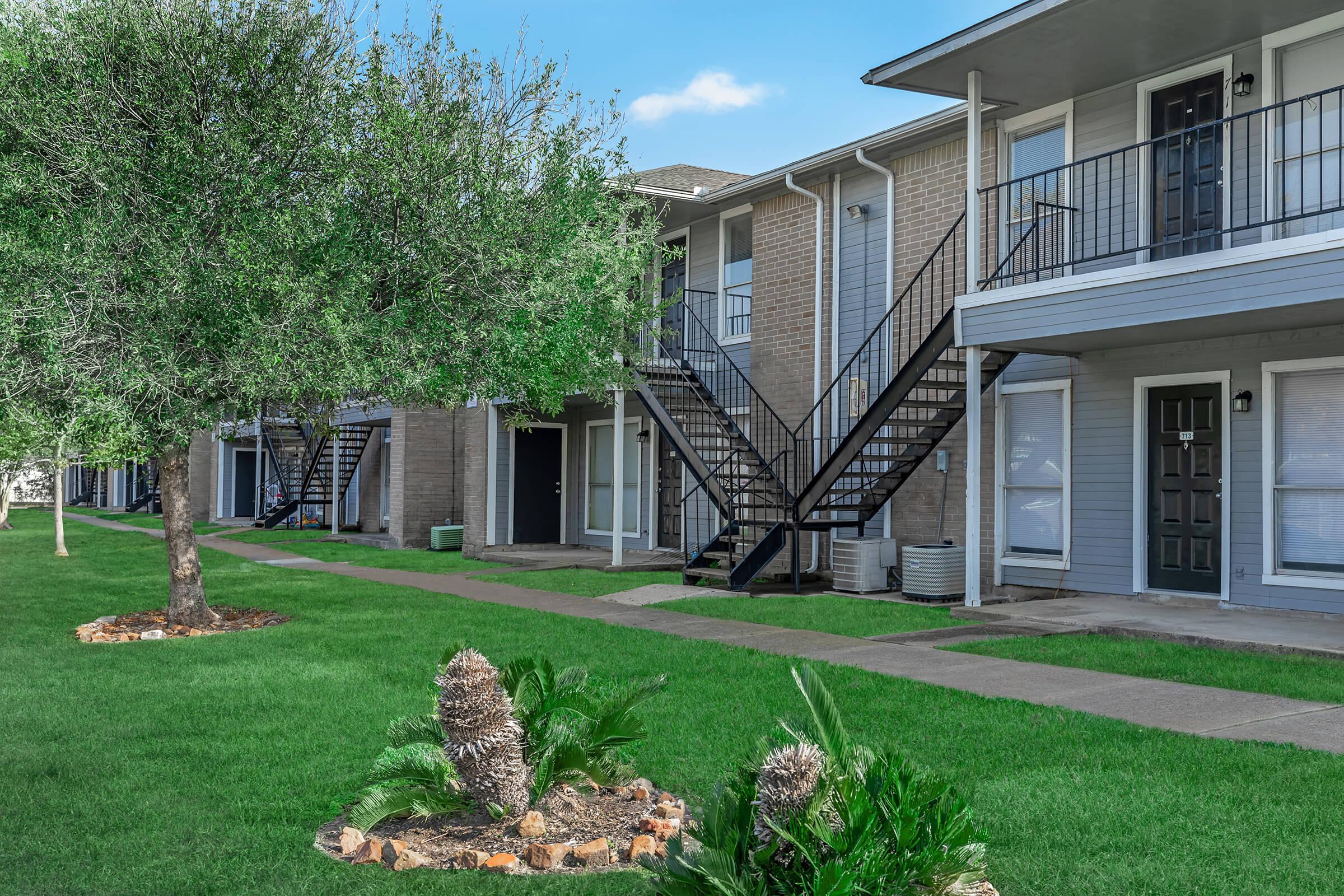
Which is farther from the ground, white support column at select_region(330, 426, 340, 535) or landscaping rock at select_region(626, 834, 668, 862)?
white support column at select_region(330, 426, 340, 535)

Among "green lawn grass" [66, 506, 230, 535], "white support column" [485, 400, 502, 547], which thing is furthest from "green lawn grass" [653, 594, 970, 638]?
"green lawn grass" [66, 506, 230, 535]

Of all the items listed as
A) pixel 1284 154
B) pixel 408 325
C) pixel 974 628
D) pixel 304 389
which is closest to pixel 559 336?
pixel 408 325

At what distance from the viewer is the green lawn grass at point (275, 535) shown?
25.0 m

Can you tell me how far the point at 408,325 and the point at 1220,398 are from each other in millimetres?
7459

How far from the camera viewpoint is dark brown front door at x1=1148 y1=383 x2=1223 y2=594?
35.4 ft

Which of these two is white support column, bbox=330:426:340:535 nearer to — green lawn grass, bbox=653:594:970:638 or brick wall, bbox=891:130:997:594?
green lawn grass, bbox=653:594:970:638

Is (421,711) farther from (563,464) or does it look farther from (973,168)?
(563,464)

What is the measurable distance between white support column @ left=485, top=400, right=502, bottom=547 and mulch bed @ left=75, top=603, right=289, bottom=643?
8.53 meters

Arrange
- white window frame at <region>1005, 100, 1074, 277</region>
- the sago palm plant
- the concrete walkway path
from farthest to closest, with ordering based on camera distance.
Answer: white window frame at <region>1005, 100, 1074, 277</region> < the concrete walkway path < the sago palm plant

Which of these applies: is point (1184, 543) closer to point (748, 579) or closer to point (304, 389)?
point (748, 579)

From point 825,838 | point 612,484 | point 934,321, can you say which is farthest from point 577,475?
point 825,838

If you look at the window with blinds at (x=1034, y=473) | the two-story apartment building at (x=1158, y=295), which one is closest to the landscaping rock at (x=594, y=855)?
the two-story apartment building at (x=1158, y=295)

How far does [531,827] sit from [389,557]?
1581 cm

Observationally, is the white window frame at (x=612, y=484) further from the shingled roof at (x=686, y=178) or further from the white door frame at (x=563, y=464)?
the shingled roof at (x=686, y=178)
